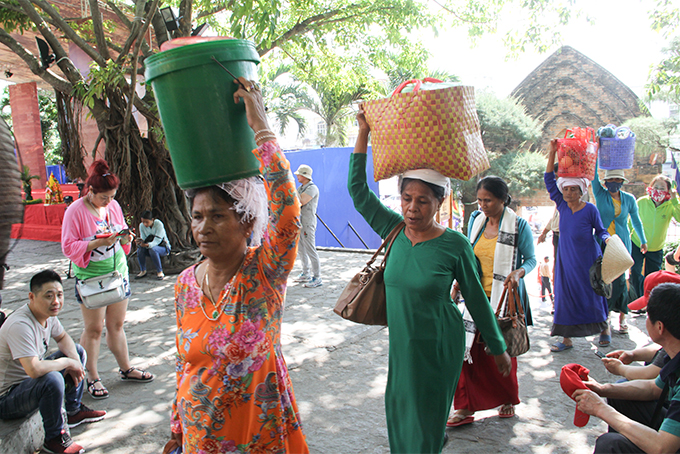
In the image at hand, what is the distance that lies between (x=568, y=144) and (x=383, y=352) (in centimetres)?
280

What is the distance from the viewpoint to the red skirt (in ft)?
11.7

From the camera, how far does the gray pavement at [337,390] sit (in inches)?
132

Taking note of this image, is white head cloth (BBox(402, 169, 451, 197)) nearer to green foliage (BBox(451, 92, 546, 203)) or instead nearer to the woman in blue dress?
the woman in blue dress

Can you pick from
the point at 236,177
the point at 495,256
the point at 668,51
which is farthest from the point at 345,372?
the point at 668,51

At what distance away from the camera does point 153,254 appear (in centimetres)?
892

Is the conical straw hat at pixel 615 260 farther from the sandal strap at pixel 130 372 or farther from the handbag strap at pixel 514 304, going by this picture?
the sandal strap at pixel 130 372

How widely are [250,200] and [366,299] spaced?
928 mm

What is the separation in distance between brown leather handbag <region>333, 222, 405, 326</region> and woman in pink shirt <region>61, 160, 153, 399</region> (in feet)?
7.97

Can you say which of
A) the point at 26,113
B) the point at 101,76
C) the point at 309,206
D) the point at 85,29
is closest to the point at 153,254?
the point at 309,206

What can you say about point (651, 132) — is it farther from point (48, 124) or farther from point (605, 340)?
point (48, 124)

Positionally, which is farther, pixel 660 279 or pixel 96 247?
pixel 96 247

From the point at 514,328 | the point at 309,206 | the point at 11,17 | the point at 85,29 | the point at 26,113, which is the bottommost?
the point at 514,328

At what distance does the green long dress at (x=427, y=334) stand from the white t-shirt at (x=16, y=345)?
2.48m

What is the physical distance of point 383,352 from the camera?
500 cm
